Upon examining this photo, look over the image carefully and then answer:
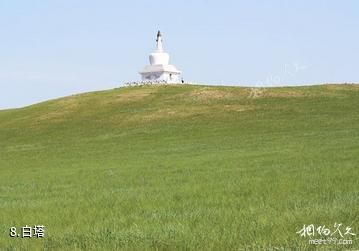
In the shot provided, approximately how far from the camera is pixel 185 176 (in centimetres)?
2003

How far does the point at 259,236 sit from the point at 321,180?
22.3 ft

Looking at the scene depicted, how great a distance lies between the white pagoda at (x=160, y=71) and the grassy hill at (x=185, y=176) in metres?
36.8

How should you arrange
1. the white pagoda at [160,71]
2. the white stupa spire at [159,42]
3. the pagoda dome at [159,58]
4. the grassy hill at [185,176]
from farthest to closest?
the white stupa spire at [159,42], the pagoda dome at [159,58], the white pagoda at [160,71], the grassy hill at [185,176]

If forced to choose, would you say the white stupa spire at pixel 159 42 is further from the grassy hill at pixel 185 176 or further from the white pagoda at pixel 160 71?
the grassy hill at pixel 185 176

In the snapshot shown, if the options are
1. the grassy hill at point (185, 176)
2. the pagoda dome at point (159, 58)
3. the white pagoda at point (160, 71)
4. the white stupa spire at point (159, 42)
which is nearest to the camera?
the grassy hill at point (185, 176)

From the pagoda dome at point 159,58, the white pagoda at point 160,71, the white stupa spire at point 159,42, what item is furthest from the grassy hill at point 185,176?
the white stupa spire at point 159,42

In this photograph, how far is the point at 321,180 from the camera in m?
14.5

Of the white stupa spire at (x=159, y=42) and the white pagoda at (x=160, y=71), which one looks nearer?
the white pagoda at (x=160, y=71)

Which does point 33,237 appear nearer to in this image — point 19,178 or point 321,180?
point 321,180

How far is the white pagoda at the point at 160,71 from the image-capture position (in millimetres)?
100375

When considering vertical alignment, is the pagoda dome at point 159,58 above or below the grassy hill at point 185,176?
above

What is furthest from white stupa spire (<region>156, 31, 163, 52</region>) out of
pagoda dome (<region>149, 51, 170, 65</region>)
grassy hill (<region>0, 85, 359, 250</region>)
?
grassy hill (<region>0, 85, 359, 250</region>)

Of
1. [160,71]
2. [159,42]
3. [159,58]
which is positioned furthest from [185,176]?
[159,42]

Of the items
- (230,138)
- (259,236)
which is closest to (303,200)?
(259,236)
